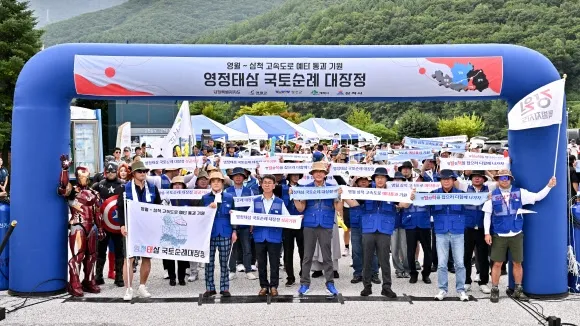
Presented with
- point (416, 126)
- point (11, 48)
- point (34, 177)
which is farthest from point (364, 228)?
point (416, 126)

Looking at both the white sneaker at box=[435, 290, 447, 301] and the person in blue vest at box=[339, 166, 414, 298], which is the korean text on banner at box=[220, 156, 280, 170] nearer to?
the person in blue vest at box=[339, 166, 414, 298]

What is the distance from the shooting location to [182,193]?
9.66 meters

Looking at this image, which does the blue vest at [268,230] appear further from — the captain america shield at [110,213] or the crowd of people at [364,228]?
the captain america shield at [110,213]

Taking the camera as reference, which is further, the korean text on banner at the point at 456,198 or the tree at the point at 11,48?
the tree at the point at 11,48

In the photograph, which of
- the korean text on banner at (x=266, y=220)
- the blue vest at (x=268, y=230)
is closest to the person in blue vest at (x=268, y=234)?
the blue vest at (x=268, y=230)

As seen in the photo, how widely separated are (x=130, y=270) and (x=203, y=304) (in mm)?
1170

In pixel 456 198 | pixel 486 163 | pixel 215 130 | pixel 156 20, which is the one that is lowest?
pixel 456 198

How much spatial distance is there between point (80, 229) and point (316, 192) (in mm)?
3379

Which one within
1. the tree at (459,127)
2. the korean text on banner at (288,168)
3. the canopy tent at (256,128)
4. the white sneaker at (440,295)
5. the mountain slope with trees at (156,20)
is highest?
the mountain slope with trees at (156,20)

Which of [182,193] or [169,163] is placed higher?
[169,163]

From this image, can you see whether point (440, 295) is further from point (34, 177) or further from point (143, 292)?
point (34, 177)

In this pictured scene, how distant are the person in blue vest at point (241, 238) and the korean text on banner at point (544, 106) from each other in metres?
4.02

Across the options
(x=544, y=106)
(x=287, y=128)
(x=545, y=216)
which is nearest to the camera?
(x=544, y=106)

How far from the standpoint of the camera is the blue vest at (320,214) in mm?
9117
